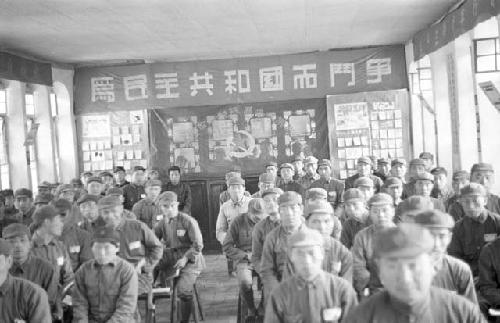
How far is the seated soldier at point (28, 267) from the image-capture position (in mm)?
5203

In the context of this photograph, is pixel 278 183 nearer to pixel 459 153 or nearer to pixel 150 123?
pixel 459 153

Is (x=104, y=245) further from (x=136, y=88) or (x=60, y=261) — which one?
(x=136, y=88)

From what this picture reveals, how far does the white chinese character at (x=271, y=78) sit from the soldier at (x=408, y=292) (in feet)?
34.3

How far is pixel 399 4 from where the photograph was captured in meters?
8.84

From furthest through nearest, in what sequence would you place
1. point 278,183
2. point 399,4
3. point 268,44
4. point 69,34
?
point 268,44 → point 278,183 → point 69,34 → point 399,4

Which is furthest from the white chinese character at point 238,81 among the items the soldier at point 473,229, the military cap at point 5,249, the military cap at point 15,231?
the military cap at point 5,249

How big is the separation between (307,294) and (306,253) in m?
0.22

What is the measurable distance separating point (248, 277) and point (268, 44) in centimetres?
608

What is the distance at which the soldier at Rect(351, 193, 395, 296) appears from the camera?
521cm

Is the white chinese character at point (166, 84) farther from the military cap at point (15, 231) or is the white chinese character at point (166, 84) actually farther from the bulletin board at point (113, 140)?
the military cap at point (15, 231)

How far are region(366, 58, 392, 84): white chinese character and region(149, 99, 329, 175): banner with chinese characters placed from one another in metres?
1.01

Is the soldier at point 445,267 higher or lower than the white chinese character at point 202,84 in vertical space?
lower

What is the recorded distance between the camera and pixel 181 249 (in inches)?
282

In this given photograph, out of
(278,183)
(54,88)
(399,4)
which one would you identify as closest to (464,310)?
(399,4)
